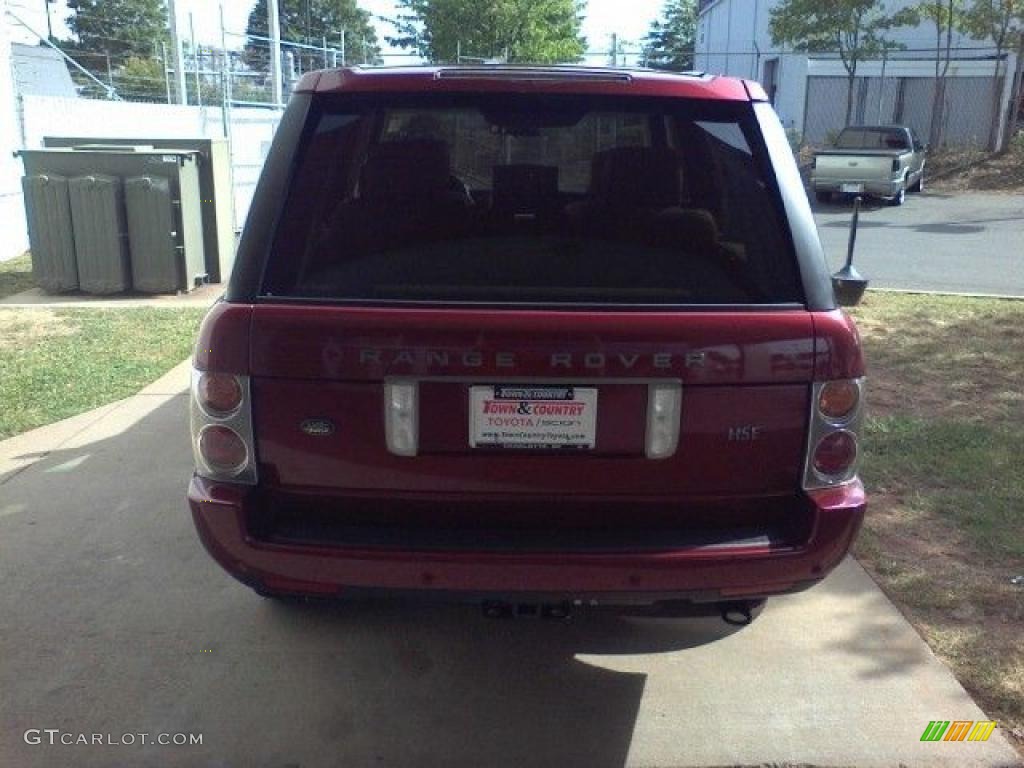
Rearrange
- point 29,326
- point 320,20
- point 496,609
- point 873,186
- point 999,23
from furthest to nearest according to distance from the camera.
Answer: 1. point 320,20
2. point 999,23
3. point 873,186
4. point 29,326
5. point 496,609

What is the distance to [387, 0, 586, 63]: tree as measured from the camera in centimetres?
3098

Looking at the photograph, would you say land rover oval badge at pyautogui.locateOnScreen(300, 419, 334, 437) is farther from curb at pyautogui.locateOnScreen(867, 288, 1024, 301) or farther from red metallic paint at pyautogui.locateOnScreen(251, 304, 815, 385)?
curb at pyautogui.locateOnScreen(867, 288, 1024, 301)

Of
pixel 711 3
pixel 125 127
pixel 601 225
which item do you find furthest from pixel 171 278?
pixel 711 3

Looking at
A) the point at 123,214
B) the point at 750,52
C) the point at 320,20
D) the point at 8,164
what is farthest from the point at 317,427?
the point at 320,20

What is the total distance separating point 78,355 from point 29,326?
3.78 feet

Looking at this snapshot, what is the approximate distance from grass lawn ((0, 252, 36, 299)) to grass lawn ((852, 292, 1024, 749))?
7.83 metres

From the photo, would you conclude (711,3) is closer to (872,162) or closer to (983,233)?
(872,162)

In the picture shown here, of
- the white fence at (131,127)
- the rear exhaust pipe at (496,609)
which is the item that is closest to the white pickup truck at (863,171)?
the white fence at (131,127)

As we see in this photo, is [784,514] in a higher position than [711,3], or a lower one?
lower

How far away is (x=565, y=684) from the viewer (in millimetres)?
3152

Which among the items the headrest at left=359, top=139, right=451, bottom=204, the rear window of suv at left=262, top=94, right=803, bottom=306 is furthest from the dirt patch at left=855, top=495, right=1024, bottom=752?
the headrest at left=359, top=139, right=451, bottom=204

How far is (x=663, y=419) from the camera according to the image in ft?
8.20

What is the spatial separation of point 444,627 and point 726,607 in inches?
44.8

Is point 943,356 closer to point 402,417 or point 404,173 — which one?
point 404,173
